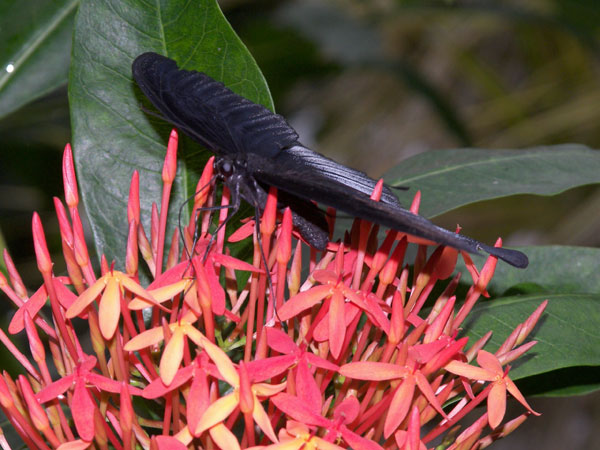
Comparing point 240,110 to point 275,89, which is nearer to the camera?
point 240,110

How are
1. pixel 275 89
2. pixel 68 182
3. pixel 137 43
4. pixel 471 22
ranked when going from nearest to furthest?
1. pixel 68 182
2. pixel 137 43
3. pixel 275 89
4. pixel 471 22

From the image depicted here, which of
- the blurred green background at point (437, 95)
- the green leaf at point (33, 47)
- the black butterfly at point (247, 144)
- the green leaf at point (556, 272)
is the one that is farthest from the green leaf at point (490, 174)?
the blurred green background at point (437, 95)

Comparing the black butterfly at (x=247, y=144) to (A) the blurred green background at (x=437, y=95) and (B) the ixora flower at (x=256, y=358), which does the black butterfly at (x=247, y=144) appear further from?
(A) the blurred green background at (x=437, y=95)

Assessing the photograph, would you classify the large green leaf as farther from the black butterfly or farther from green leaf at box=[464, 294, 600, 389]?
green leaf at box=[464, 294, 600, 389]

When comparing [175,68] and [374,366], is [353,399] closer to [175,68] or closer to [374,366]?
[374,366]

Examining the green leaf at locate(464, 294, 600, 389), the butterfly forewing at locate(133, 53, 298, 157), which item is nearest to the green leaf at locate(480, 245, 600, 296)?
the green leaf at locate(464, 294, 600, 389)

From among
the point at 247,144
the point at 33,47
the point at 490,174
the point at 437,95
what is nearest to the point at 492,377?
the point at 247,144

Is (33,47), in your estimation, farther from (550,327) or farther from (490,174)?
(550,327)

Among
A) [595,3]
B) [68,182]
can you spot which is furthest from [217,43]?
[595,3]
